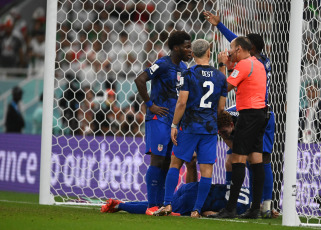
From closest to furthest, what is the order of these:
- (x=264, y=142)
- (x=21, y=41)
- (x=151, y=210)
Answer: (x=151, y=210) → (x=264, y=142) → (x=21, y=41)

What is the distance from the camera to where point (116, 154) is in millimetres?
9797

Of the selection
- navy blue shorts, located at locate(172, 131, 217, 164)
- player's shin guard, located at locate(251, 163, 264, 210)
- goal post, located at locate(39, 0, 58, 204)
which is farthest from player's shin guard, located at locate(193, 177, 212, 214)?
goal post, located at locate(39, 0, 58, 204)

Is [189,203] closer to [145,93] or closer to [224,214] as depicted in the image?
[224,214]

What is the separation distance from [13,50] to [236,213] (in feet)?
35.8

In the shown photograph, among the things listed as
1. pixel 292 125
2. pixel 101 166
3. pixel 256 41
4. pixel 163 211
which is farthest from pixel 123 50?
pixel 292 125

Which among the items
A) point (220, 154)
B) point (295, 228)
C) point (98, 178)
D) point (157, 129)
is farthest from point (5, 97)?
point (295, 228)

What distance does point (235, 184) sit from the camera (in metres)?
6.31

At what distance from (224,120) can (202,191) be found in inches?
36.6

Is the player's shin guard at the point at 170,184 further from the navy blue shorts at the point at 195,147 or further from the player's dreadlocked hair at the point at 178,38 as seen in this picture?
the player's dreadlocked hair at the point at 178,38

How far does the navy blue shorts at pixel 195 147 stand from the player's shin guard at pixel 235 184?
257 millimetres

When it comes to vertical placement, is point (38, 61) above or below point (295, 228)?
above

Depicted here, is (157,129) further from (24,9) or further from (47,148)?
(24,9)

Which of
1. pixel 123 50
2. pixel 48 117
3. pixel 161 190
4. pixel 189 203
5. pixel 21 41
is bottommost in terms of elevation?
pixel 189 203

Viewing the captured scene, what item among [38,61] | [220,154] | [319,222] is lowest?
[319,222]
